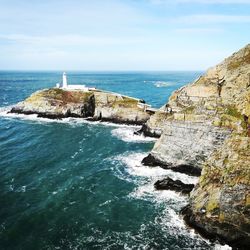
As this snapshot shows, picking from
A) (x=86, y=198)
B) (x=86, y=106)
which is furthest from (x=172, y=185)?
(x=86, y=106)

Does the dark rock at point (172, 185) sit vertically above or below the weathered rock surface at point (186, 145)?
below

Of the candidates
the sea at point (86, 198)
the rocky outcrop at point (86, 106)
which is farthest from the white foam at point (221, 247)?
the rocky outcrop at point (86, 106)

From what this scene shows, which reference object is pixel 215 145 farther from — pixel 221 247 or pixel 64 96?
pixel 64 96

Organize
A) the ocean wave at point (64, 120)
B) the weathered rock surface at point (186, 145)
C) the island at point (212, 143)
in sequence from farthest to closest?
1. the ocean wave at point (64, 120)
2. the weathered rock surface at point (186, 145)
3. the island at point (212, 143)

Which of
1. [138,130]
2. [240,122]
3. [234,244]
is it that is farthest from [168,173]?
[138,130]

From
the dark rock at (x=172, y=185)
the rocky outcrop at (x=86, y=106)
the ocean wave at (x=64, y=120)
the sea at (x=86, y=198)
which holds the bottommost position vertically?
the sea at (x=86, y=198)

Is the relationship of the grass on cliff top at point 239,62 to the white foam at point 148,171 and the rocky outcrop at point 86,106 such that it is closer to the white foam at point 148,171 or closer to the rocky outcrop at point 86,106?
the white foam at point 148,171

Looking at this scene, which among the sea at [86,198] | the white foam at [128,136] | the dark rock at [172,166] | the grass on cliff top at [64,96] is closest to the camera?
the sea at [86,198]
